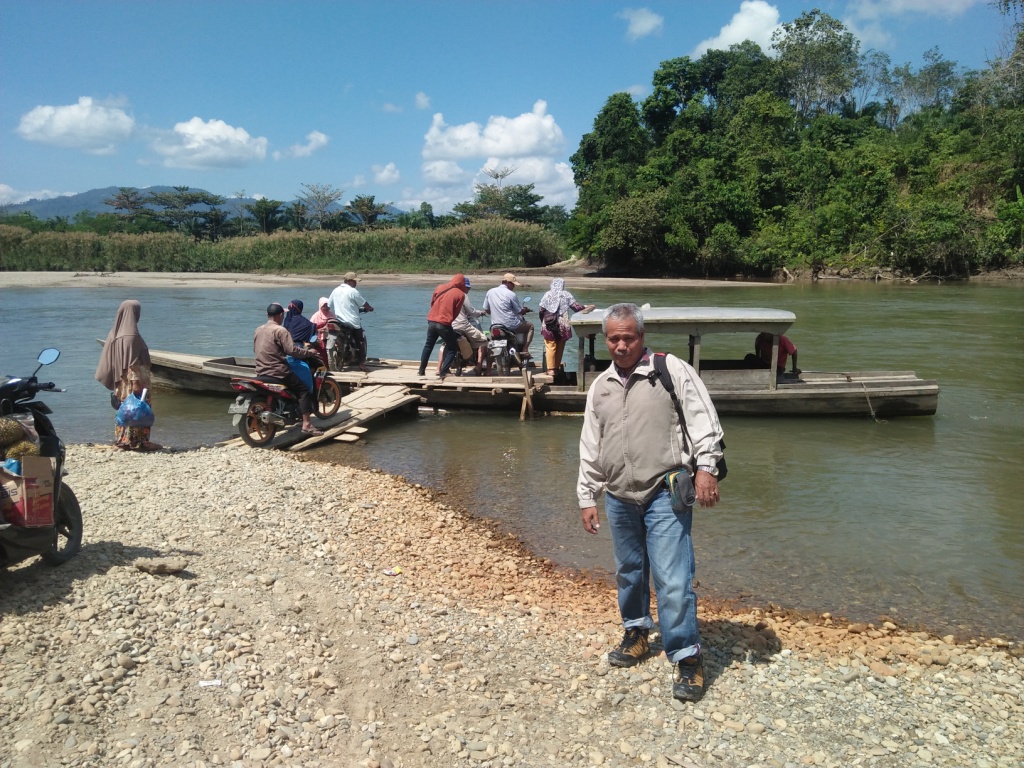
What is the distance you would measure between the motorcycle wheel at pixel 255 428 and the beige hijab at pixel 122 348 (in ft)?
4.50

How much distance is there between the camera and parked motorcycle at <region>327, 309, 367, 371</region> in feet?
43.2

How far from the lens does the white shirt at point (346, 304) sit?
42.2ft

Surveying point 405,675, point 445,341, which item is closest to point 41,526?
point 405,675

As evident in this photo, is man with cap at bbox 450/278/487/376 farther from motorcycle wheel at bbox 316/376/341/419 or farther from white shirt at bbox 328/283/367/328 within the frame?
motorcycle wheel at bbox 316/376/341/419

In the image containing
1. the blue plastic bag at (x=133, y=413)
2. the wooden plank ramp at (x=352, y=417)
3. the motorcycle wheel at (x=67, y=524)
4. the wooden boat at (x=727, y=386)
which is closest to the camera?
the motorcycle wheel at (x=67, y=524)

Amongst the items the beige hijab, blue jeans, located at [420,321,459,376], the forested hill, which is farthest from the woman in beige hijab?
the forested hill

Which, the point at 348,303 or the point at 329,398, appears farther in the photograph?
the point at 348,303

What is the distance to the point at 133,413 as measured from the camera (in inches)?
339

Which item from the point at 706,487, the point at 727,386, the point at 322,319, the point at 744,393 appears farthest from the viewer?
the point at 322,319

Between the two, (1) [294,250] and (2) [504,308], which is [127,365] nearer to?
(2) [504,308]

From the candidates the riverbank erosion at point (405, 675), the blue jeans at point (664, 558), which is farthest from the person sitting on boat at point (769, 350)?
the blue jeans at point (664, 558)

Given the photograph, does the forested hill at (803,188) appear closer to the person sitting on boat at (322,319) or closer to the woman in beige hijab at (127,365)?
the person sitting on boat at (322,319)

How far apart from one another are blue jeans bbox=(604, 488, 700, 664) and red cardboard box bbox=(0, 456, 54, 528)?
3146 millimetres

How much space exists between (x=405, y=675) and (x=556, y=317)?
8.45 metres
